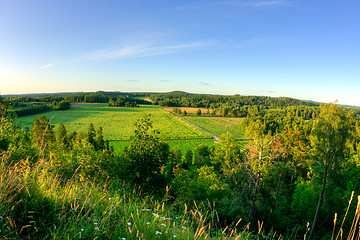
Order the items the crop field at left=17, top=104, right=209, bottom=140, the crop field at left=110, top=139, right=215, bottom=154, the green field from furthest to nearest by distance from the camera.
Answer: the green field, the crop field at left=17, top=104, right=209, bottom=140, the crop field at left=110, top=139, right=215, bottom=154

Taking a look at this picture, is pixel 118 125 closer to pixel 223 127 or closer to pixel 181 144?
pixel 181 144

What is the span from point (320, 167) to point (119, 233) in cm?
1864

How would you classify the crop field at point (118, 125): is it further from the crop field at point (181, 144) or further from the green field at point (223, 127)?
the green field at point (223, 127)

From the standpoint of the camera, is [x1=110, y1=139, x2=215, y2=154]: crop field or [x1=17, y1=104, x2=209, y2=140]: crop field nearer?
[x1=110, y1=139, x2=215, y2=154]: crop field

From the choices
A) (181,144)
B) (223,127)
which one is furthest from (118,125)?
(223,127)

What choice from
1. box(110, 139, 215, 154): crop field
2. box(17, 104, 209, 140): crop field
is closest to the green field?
box(17, 104, 209, 140): crop field

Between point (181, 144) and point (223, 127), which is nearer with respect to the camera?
point (181, 144)

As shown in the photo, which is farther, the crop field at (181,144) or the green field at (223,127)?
the green field at (223,127)

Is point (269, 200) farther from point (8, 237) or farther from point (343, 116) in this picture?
point (8, 237)

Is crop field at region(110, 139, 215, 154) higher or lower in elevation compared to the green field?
lower

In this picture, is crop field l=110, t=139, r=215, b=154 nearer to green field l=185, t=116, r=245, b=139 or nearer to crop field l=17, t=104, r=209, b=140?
crop field l=17, t=104, r=209, b=140

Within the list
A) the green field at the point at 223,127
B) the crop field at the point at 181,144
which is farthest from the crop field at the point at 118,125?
the green field at the point at 223,127

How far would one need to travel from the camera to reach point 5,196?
270cm

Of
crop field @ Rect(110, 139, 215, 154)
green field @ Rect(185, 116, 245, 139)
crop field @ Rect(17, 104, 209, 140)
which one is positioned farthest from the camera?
green field @ Rect(185, 116, 245, 139)
